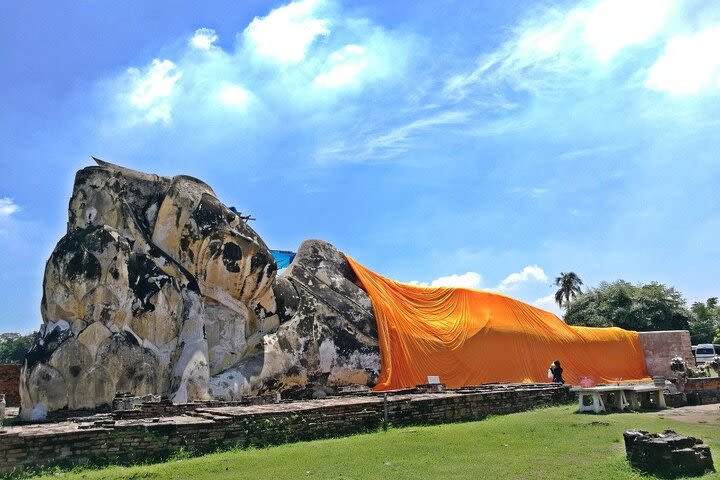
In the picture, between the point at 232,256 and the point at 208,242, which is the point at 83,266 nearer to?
the point at 208,242

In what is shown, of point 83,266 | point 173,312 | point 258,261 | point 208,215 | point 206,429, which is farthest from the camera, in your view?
point 258,261

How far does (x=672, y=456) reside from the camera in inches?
223

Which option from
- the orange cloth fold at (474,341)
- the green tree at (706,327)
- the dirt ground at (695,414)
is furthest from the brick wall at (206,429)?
the green tree at (706,327)

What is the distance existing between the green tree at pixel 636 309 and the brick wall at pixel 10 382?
99.2 ft

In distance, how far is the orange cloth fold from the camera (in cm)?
1892

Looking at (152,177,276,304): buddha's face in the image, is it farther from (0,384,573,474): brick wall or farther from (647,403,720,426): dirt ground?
(647,403,720,426): dirt ground

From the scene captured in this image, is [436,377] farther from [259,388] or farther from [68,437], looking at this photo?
[68,437]

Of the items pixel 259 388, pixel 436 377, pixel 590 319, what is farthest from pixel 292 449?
pixel 590 319

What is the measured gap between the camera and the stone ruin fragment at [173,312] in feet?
41.0

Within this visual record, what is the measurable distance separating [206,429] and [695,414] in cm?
832

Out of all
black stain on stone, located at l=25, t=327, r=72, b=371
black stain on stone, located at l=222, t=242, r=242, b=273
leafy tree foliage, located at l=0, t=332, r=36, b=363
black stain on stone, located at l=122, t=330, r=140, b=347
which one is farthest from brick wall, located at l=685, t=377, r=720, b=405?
leafy tree foliage, located at l=0, t=332, r=36, b=363

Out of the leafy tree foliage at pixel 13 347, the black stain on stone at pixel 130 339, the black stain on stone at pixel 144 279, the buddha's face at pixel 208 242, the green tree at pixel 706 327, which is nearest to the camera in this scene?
the black stain on stone at pixel 130 339

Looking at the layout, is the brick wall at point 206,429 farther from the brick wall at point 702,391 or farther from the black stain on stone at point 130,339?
the brick wall at point 702,391

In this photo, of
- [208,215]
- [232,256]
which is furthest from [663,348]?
[208,215]
